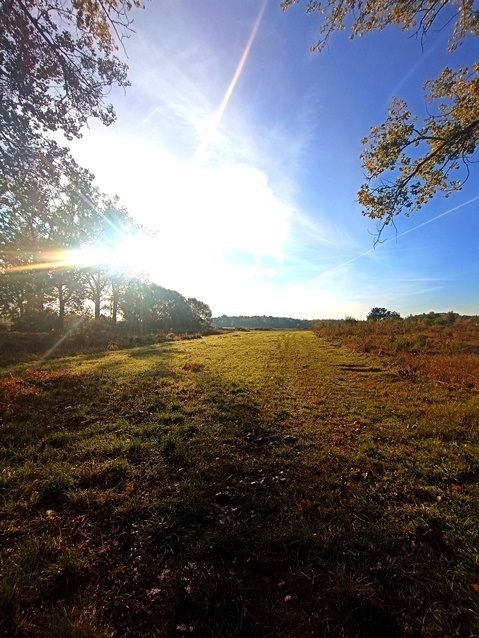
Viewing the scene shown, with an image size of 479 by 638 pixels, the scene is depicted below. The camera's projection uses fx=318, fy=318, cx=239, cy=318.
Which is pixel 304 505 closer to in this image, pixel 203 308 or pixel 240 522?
pixel 240 522

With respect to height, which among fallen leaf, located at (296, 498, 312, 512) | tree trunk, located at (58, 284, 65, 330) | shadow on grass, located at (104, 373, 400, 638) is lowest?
shadow on grass, located at (104, 373, 400, 638)

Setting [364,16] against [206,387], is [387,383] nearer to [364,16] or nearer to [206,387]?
[206,387]

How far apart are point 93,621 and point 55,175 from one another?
1166 cm

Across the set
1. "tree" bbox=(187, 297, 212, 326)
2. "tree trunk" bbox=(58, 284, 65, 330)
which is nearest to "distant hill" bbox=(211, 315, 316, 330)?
"tree" bbox=(187, 297, 212, 326)

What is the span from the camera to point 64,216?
1381 centimetres

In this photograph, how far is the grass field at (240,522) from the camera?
3105mm

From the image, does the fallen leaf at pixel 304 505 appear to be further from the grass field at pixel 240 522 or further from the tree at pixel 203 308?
the tree at pixel 203 308

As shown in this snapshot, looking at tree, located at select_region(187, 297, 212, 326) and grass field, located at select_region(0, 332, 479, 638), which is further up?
tree, located at select_region(187, 297, 212, 326)

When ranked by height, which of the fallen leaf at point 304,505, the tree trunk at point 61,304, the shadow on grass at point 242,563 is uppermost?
the tree trunk at point 61,304

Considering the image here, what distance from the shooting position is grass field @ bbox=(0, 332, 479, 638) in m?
3.11

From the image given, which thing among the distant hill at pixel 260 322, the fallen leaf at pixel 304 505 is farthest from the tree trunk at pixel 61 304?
the distant hill at pixel 260 322

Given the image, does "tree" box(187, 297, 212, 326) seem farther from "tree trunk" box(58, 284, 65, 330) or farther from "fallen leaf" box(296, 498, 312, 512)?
"fallen leaf" box(296, 498, 312, 512)

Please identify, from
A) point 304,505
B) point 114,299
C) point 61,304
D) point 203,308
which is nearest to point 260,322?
point 203,308

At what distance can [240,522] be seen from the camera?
4.43 metres
